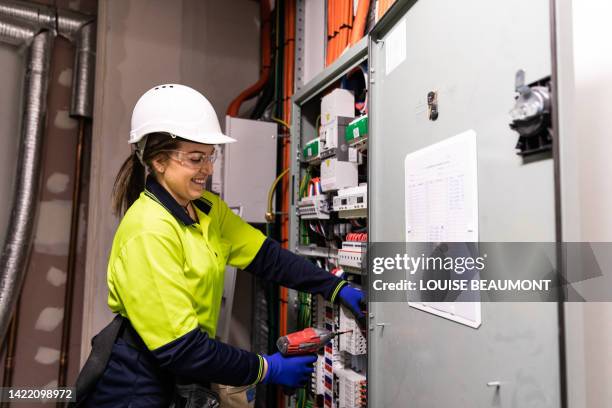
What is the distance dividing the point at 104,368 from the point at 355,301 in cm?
76

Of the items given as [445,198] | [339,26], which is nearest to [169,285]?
[445,198]

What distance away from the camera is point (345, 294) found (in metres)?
1.35

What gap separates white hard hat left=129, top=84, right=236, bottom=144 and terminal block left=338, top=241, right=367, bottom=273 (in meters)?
0.54

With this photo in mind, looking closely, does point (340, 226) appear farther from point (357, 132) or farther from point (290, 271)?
point (357, 132)

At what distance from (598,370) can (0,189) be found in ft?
8.66

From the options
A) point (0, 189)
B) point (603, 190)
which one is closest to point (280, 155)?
point (0, 189)

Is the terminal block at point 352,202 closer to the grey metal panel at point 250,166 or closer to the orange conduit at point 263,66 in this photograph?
the grey metal panel at point 250,166

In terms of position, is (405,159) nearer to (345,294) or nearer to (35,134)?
(345,294)

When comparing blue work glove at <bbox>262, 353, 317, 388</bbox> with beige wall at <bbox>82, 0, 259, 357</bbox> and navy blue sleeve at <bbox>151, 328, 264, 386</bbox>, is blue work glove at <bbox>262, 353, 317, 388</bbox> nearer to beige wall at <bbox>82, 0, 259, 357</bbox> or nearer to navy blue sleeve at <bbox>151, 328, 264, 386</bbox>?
navy blue sleeve at <bbox>151, 328, 264, 386</bbox>

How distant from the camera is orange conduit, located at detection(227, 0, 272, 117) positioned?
233 cm

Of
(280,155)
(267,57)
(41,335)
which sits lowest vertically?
(41,335)

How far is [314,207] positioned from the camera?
62.6 inches

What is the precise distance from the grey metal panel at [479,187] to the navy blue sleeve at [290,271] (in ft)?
0.98

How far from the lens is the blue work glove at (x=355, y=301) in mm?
1305
